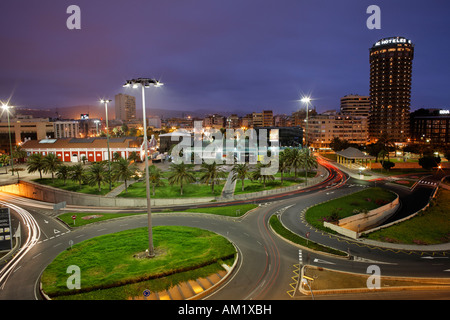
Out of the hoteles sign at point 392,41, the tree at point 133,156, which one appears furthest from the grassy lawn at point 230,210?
the hoteles sign at point 392,41

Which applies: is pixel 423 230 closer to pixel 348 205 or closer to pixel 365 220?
pixel 365 220

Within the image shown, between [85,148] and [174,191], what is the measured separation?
53.0 meters

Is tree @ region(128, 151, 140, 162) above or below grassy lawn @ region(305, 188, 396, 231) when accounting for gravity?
above

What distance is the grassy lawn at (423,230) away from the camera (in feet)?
101

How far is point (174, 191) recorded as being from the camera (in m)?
52.3

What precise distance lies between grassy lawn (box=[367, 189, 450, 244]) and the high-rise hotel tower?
13597cm

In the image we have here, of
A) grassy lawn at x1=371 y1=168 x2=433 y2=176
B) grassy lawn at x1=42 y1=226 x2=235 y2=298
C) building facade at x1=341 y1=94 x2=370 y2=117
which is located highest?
building facade at x1=341 y1=94 x2=370 y2=117

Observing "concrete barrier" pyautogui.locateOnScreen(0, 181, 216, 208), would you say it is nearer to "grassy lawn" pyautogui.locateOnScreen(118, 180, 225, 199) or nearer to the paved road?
"grassy lawn" pyautogui.locateOnScreen(118, 180, 225, 199)

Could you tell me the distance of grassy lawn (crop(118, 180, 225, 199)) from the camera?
162 feet

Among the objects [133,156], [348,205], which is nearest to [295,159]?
[348,205]

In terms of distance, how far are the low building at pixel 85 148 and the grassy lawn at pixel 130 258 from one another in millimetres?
63274

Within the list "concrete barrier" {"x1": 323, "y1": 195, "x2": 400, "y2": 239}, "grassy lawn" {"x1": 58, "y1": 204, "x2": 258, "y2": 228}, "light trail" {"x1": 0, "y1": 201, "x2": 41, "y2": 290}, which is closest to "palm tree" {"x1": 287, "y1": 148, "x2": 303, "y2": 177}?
"concrete barrier" {"x1": 323, "y1": 195, "x2": 400, "y2": 239}
